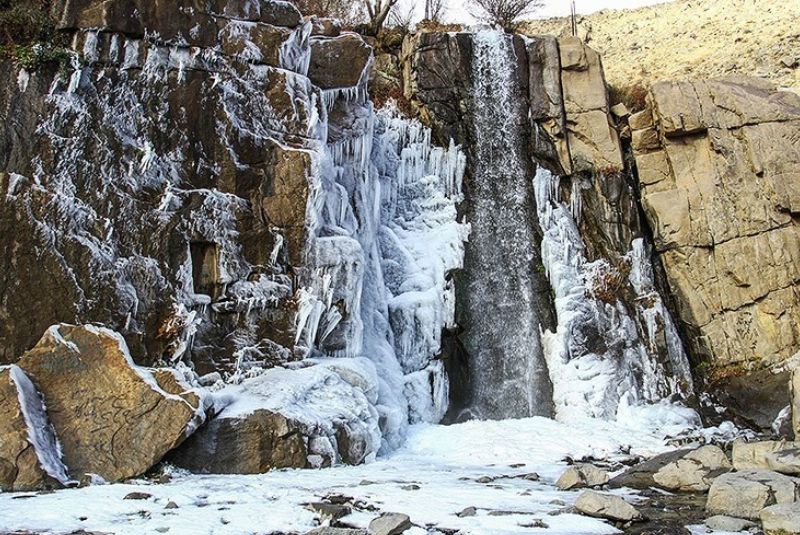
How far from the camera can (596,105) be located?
66.5ft

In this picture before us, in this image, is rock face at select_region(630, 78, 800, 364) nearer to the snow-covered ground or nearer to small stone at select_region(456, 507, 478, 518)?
the snow-covered ground

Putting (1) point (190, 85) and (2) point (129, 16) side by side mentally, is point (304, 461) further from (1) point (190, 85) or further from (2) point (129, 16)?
(2) point (129, 16)

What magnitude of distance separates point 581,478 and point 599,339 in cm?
755

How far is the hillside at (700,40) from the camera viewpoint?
26109 mm

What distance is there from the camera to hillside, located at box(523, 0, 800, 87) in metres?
26.1

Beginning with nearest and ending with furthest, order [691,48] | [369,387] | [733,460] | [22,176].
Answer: [733,460]
[22,176]
[369,387]
[691,48]

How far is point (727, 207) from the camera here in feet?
60.4

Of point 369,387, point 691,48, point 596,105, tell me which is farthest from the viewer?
point 691,48

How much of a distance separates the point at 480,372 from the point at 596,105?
27.6ft

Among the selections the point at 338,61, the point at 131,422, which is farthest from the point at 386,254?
the point at 131,422

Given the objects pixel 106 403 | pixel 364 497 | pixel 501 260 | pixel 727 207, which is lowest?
pixel 364 497

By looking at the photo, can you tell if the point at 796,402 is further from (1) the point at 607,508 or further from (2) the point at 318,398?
(2) the point at 318,398

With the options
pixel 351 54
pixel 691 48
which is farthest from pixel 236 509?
pixel 691 48

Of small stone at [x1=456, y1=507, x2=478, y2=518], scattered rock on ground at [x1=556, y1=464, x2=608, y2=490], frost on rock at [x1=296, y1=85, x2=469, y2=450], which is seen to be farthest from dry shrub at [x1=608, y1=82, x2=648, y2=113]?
small stone at [x1=456, y1=507, x2=478, y2=518]
